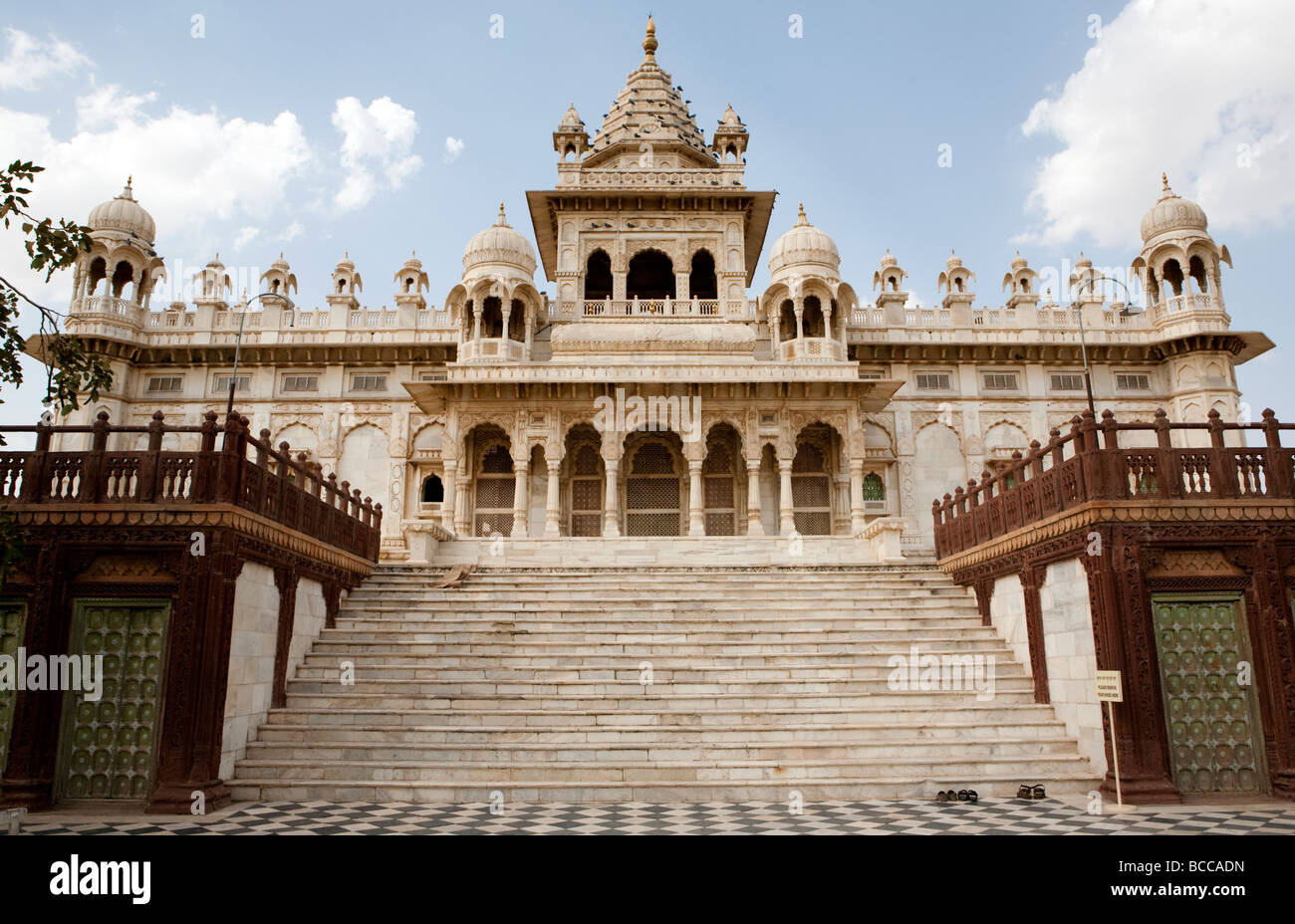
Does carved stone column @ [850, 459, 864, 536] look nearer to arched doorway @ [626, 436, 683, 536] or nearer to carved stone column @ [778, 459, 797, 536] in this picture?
carved stone column @ [778, 459, 797, 536]

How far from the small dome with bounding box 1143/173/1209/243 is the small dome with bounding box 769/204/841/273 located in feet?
37.0

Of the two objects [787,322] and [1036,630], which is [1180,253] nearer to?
[787,322]

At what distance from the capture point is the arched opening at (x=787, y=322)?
27.7 metres

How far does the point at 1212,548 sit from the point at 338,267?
29.9 metres

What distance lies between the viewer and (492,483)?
2695 centimetres

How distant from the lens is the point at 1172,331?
30.0 metres

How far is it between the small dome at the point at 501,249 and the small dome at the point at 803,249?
25.1 ft

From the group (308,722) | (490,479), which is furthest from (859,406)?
(308,722)

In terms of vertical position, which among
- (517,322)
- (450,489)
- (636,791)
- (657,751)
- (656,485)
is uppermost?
(517,322)

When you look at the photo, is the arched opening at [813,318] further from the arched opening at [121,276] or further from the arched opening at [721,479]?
the arched opening at [121,276]

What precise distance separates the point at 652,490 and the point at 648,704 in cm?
1444

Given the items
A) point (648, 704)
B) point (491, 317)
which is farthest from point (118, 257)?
point (648, 704)

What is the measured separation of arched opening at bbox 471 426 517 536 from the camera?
86.9 ft
